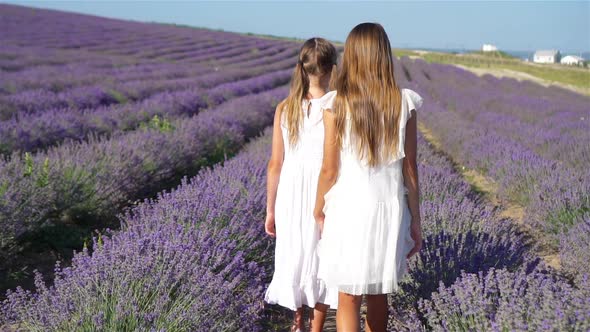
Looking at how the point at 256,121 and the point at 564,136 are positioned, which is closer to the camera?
the point at 564,136

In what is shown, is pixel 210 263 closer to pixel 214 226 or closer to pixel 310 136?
pixel 214 226

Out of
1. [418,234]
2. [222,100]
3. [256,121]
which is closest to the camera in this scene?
[418,234]

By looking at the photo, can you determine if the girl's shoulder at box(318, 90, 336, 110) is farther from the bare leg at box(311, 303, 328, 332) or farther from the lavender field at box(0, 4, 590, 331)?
the bare leg at box(311, 303, 328, 332)

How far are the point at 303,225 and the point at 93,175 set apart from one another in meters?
2.36

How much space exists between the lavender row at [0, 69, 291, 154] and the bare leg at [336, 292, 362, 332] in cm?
357

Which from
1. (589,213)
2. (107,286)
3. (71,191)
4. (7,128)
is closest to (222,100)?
(7,128)

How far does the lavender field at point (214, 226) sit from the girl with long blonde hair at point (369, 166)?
266 millimetres

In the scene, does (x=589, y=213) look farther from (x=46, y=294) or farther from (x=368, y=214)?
(x=46, y=294)

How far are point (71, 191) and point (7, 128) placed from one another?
209 centimetres

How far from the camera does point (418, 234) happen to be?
2.06m

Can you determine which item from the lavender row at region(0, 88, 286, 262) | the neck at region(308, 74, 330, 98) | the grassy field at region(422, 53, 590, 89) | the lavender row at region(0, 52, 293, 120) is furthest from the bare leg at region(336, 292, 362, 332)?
the grassy field at region(422, 53, 590, 89)

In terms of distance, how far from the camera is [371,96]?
1918 millimetres

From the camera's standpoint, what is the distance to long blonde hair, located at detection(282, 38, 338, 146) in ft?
7.89

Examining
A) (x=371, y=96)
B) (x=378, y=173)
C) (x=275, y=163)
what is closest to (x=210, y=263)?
(x=275, y=163)
